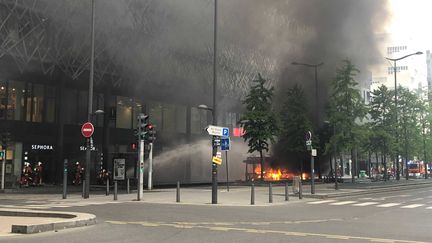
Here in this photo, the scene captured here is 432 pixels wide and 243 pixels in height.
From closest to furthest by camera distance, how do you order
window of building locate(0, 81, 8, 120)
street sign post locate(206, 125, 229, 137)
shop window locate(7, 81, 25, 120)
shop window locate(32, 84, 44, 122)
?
street sign post locate(206, 125, 229, 137) → window of building locate(0, 81, 8, 120) → shop window locate(7, 81, 25, 120) → shop window locate(32, 84, 44, 122)

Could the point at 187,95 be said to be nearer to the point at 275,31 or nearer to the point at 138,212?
the point at 275,31

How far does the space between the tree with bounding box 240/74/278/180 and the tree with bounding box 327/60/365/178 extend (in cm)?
423

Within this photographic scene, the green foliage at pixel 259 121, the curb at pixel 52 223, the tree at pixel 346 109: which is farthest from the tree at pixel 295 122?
the curb at pixel 52 223

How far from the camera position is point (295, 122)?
121 feet

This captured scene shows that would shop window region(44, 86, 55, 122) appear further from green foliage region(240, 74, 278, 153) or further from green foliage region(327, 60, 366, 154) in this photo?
green foliage region(327, 60, 366, 154)

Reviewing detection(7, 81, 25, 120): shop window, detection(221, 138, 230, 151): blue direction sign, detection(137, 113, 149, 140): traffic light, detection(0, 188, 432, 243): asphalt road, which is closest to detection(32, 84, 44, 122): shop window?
detection(7, 81, 25, 120): shop window

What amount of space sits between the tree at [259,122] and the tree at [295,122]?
3.90 metres

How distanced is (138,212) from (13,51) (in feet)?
64.6

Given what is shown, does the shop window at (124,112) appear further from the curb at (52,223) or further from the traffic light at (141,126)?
the curb at (52,223)

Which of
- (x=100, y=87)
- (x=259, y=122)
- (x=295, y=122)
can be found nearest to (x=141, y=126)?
(x=259, y=122)

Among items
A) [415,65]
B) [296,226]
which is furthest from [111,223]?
[415,65]

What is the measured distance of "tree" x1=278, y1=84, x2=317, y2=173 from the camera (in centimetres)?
3669

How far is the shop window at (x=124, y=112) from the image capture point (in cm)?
3719

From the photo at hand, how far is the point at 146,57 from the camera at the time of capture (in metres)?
35.2
